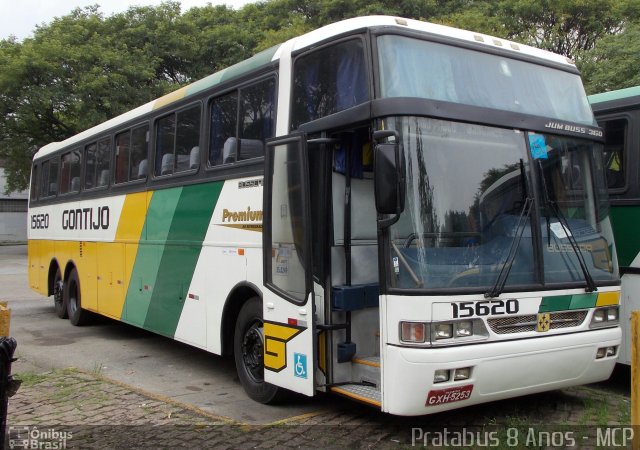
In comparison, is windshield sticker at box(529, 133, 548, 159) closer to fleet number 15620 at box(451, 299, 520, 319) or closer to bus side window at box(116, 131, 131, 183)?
fleet number 15620 at box(451, 299, 520, 319)

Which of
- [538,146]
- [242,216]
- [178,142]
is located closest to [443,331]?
[538,146]

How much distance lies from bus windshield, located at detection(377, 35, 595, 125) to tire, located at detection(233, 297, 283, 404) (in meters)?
2.69

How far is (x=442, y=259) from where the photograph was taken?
15.1 ft

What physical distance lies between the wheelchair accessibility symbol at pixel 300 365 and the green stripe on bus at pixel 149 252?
3220mm

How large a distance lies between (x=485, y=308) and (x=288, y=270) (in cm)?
179

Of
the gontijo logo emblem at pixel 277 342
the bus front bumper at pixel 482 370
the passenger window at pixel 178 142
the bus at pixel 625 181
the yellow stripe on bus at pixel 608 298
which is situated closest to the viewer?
the bus front bumper at pixel 482 370

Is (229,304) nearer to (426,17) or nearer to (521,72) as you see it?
(521,72)

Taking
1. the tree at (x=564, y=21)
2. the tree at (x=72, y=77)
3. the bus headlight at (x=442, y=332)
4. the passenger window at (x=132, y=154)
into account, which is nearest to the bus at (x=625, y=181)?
the bus headlight at (x=442, y=332)

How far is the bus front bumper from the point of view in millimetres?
4410

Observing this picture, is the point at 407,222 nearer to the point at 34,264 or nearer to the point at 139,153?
the point at 139,153

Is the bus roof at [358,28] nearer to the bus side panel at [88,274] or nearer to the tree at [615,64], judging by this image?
the bus side panel at [88,274]

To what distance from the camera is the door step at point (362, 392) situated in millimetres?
4785

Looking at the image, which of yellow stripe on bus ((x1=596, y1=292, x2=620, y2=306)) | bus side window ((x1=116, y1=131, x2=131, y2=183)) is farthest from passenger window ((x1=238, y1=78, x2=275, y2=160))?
bus side window ((x1=116, y1=131, x2=131, y2=183))

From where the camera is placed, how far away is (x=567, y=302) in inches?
199
